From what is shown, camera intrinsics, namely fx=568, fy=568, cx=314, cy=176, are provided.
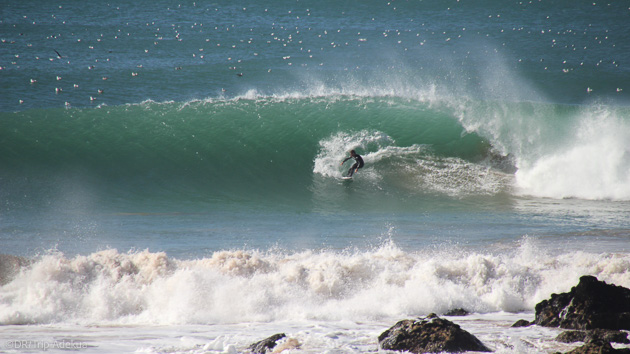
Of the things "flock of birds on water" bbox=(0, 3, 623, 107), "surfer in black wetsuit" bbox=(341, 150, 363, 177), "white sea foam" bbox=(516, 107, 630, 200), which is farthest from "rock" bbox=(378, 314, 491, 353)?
"flock of birds on water" bbox=(0, 3, 623, 107)

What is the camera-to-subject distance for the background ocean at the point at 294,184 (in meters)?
6.58

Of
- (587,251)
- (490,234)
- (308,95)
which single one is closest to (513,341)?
(587,251)

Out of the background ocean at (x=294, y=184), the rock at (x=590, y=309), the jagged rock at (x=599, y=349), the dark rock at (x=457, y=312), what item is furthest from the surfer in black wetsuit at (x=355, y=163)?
the jagged rock at (x=599, y=349)

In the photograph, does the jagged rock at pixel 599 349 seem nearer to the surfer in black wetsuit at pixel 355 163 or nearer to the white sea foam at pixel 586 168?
the white sea foam at pixel 586 168

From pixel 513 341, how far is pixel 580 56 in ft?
97.0

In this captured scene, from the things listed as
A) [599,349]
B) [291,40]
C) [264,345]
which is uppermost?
[291,40]

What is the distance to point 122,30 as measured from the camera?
32656 millimetres

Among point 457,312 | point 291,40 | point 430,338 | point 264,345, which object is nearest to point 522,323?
point 457,312

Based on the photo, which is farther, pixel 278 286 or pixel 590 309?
pixel 278 286

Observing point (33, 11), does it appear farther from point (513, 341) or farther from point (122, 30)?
point (513, 341)

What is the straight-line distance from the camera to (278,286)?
697 centimetres

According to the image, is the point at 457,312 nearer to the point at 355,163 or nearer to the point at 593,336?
the point at 593,336

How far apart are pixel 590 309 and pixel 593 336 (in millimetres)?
364

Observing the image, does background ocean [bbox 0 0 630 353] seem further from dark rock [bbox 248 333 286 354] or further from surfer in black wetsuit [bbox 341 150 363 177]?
surfer in black wetsuit [bbox 341 150 363 177]
